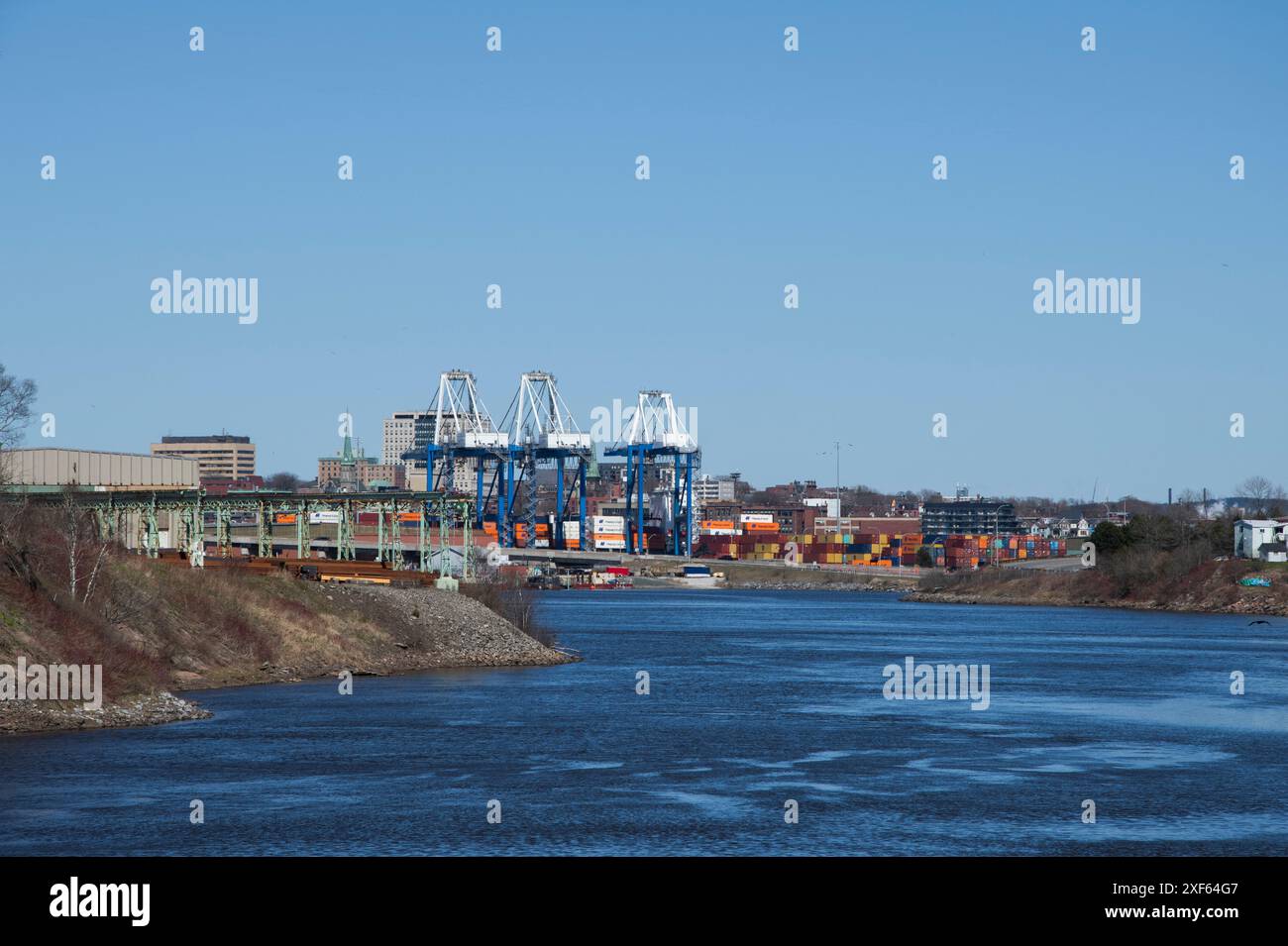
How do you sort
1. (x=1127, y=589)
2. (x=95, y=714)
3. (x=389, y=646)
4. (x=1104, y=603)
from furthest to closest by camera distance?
(x=1104, y=603) → (x=1127, y=589) → (x=389, y=646) → (x=95, y=714)

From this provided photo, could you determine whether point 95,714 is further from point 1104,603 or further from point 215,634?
point 1104,603

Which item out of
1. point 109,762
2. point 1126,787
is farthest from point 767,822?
point 109,762

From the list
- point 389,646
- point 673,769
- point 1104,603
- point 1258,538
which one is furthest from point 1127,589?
point 673,769

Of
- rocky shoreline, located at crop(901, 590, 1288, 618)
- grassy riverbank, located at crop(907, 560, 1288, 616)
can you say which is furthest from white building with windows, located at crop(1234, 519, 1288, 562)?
rocky shoreline, located at crop(901, 590, 1288, 618)

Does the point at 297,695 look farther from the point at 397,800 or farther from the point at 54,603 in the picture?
the point at 397,800

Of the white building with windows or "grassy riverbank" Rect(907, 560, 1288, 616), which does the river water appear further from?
A: the white building with windows

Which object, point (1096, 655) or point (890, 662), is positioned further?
point (1096, 655)
